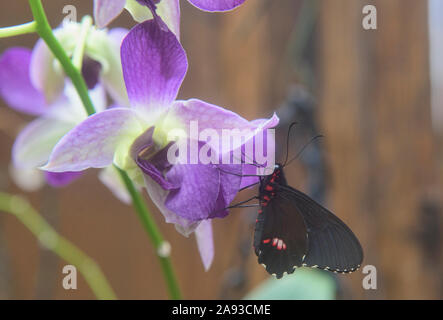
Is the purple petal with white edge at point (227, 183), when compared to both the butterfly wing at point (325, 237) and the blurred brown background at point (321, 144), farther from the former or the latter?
the blurred brown background at point (321, 144)

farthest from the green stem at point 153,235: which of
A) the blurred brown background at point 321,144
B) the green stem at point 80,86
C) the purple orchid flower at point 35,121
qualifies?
the blurred brown background at point 321,144

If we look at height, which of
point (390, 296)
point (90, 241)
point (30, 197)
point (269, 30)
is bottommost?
point (390, 296)

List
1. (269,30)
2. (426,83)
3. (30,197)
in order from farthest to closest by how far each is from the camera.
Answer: (30,197), (269,30), (426,83)

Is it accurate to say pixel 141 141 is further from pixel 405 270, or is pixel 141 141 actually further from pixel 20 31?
pixel 405 270

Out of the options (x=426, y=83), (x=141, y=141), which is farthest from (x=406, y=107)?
(x=141, y=141)

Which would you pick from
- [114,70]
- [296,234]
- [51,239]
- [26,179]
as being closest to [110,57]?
[114,70]

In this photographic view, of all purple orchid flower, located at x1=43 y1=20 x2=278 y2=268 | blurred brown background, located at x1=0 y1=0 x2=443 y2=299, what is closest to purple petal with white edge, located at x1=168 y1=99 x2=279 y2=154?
purple orchid flower, located at x1=43 y1=20 x2=278 y2=268

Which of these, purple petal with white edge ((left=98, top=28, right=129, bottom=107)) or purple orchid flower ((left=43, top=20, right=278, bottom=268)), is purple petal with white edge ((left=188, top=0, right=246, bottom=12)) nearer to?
purple orchid flower ((left=43, top=20, right=278, bottom=268))
